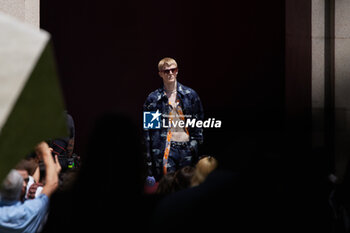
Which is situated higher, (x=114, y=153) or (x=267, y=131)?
(x=114, y=153)

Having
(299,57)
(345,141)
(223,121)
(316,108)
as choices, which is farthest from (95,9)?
(345,141)

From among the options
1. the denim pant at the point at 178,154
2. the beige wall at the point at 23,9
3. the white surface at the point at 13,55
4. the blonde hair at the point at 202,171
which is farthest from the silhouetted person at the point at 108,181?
the beige wall at the point at 23,9

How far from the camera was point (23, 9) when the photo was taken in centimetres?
631

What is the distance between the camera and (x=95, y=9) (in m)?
7.28

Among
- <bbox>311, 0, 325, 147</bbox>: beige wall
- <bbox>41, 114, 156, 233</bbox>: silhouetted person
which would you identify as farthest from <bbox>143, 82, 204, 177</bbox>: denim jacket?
<bbox>41, 114, 156, 233</bbox>: silhouetted person

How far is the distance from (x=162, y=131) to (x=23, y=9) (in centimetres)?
247

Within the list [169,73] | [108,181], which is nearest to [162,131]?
[169,73]

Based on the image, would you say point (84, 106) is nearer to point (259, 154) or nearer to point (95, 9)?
point (95, 9)

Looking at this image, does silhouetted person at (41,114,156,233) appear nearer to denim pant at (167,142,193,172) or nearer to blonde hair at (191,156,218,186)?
blonde hair at (191,156,218,186)

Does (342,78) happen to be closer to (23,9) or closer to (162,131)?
(162,131)

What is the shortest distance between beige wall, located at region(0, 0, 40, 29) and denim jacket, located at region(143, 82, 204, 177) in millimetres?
1977

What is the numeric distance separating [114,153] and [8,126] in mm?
368

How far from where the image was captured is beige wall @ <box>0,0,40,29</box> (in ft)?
20.1

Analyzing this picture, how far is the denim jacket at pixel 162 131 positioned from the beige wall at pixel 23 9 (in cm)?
198
